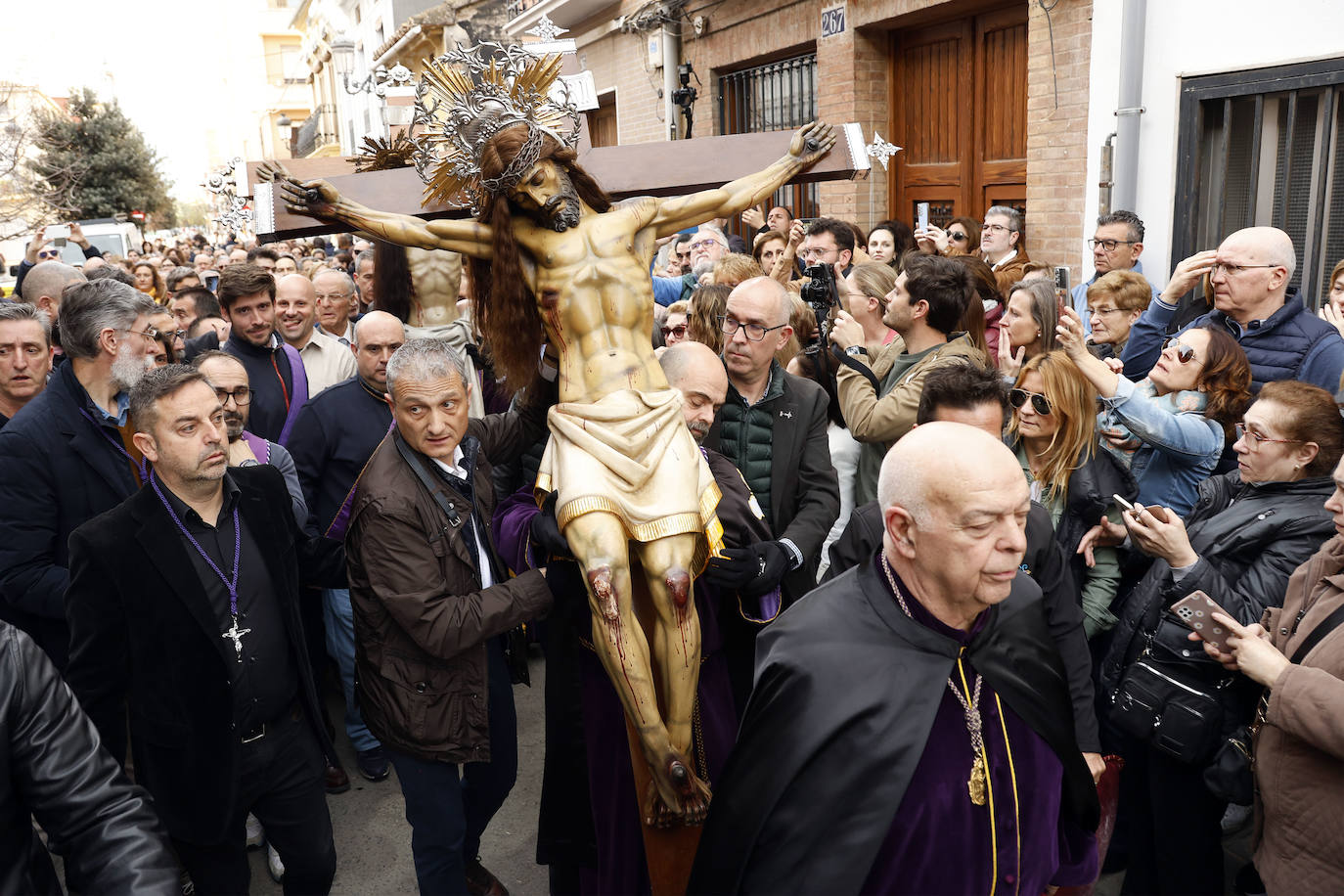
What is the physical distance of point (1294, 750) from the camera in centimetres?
270

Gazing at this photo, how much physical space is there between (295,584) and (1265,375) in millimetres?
3980

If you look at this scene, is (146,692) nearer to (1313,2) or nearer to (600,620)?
(600,620)

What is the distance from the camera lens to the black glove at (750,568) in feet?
10.7

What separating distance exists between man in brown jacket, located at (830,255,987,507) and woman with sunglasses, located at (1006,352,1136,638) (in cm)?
49

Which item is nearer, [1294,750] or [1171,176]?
[1294,750]

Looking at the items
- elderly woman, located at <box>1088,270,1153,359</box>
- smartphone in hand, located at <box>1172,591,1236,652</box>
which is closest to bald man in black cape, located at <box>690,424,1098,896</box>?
smartphone in hand, located at <box>1172,591,1236,652</box>

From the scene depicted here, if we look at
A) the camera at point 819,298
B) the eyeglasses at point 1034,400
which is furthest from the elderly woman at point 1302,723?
the camera at point 819,298

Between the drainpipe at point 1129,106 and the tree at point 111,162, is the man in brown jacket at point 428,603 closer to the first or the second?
the drainpipe at point 1129,106

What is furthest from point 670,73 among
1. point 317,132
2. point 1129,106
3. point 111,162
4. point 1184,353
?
point 317,132

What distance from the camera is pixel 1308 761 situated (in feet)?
8.73

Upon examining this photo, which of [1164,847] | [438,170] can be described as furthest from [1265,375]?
[438,170]

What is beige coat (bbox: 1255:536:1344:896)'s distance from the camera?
8.30ft

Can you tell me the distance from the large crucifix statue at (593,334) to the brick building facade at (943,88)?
4.45m

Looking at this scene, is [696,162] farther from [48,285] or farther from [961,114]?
[961,114]
